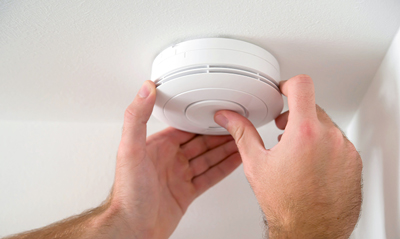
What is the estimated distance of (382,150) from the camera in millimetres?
582

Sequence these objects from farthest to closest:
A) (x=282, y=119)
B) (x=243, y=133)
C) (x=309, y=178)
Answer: (x=282, y=119), (x=243, y=133), (x=309, y=178)

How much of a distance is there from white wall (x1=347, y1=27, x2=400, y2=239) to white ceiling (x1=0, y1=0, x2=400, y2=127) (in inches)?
1.7

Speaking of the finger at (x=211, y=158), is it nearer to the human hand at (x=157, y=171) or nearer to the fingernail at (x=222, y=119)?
the human hand at (x=157, y=171)

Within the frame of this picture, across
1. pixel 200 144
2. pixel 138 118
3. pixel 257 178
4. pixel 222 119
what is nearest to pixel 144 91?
pixel 138 118

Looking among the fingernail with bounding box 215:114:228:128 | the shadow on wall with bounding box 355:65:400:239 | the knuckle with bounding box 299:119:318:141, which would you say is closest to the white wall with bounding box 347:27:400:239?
the shadow on wall with bounding box 355:65:400:239

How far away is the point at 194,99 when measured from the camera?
622mm

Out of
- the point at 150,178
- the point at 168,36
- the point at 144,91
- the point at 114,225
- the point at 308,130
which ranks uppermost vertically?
the point at 168,36

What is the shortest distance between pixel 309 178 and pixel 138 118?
0.38 metres

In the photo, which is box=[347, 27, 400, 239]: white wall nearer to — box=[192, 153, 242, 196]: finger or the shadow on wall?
the shadow on wall

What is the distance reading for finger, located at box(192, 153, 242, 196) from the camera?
95cm

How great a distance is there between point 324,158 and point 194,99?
0.28 m

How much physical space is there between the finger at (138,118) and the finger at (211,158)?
27 centimetres

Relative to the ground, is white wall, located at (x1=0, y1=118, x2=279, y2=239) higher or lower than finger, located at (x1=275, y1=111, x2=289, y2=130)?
lower

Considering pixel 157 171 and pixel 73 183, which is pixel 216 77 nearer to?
pixel 157 171
